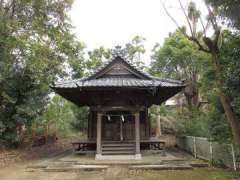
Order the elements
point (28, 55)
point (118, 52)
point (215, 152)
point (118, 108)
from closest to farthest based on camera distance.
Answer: point (215, 152) → point (118, 108) → point (28, 55) → point (118, 52)

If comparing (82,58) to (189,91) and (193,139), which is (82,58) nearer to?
(193,139)

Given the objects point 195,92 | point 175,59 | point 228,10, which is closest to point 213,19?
point 228,10

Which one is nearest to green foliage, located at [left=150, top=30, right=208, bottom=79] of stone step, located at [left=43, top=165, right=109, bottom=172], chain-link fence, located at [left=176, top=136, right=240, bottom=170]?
chain-link fence, located at [left=176, top=136, right=240, bottom=170]

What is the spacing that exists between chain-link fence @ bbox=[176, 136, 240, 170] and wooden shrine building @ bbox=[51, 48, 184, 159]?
7.66ft

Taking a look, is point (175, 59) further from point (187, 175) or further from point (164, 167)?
point (187, 175)

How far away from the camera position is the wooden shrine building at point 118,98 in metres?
9.52

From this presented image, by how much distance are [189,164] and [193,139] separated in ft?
9.47

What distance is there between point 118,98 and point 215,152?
4.94 meters

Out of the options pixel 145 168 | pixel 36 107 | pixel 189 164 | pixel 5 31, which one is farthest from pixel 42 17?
pixel 189 164

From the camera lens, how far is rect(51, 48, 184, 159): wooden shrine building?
9.52 meters

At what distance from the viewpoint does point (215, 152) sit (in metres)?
8.47

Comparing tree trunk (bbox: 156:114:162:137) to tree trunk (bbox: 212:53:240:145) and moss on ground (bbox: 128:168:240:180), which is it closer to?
moss on ground (bbox: 128:168:240:180)

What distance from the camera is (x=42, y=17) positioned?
13195mm

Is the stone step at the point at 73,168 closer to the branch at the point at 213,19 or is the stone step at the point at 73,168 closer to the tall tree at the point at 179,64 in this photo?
the branch at the point at 213,19
